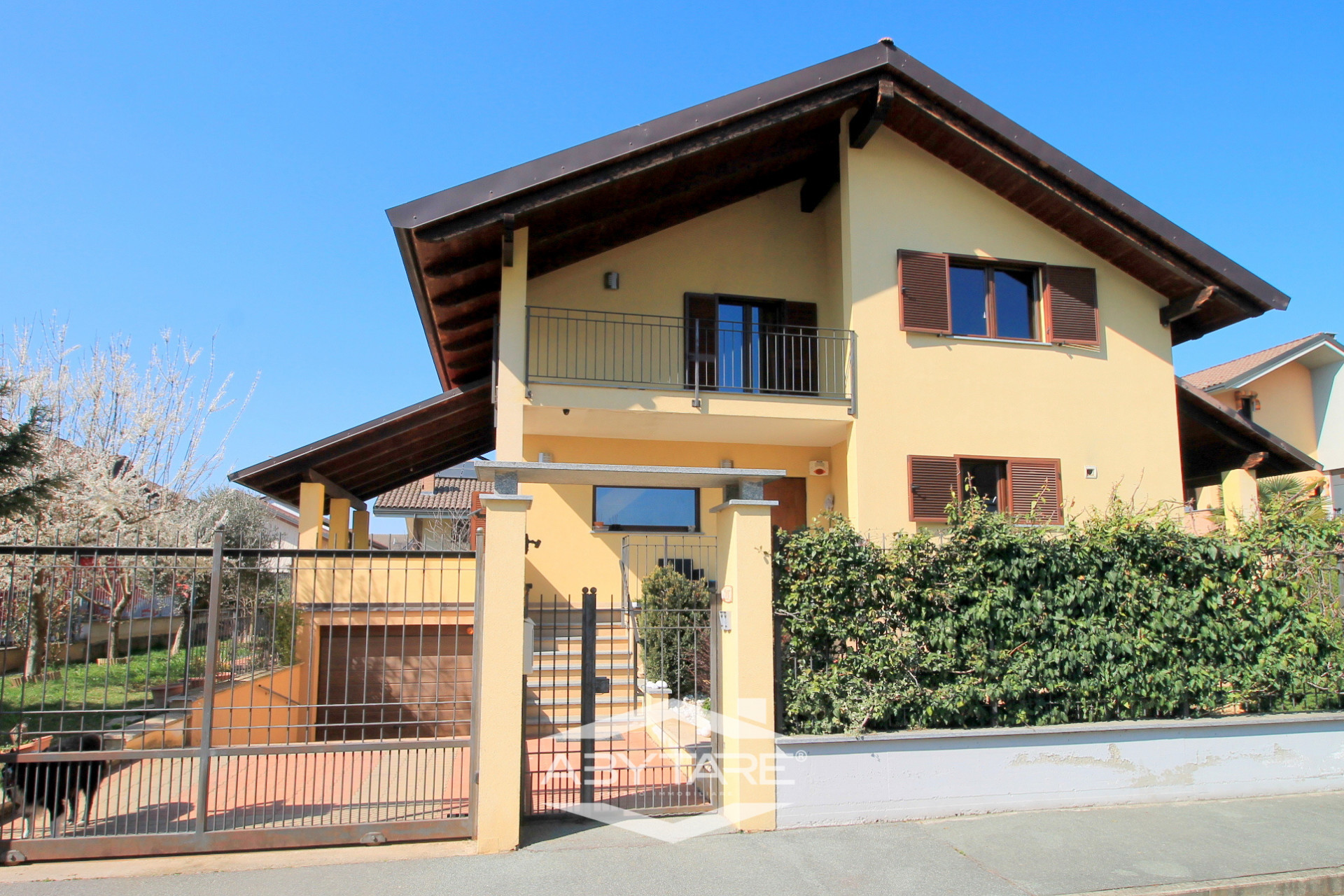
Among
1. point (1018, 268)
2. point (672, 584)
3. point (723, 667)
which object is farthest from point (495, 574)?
point (1018, 268)

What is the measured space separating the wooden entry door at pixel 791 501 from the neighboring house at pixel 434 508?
13.3 meters

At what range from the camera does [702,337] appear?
478 inches

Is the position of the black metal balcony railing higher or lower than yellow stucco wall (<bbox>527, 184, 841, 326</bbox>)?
lower

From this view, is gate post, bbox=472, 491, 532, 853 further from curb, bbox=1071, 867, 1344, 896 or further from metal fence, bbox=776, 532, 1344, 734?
curb, bbox=1071, 867, 1344, 896

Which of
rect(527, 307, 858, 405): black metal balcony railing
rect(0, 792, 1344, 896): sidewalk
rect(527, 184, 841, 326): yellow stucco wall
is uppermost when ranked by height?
rect(527, 184, 841, 326): yellow stucco wall

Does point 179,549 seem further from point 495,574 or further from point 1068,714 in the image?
point 1068,714

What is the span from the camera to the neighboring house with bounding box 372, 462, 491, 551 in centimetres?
2539

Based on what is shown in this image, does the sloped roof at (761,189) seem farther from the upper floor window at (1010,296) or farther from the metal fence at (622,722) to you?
the metal fence at (622,722)

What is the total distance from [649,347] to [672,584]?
3.58 metres

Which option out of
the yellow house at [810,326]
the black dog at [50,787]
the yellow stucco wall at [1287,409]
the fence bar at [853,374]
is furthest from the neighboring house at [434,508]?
the yellow stucco wall at [1287,409]

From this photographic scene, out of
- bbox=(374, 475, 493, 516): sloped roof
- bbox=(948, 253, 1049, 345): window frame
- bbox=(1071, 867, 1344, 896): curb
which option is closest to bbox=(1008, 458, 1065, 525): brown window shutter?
bbox=(948, 253, 1049, 345): window frame

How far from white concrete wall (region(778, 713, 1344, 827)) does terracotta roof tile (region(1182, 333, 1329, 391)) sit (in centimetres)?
1635

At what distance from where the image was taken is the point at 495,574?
19.2 feet

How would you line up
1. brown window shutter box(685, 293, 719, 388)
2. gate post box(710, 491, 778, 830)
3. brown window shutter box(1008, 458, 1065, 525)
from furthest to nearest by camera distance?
brown window shutter box(685, 293, 719, 388)
brown window shutter box(1008, 458, 1065, 525)
gate post box(710, 491, 778, 830)
